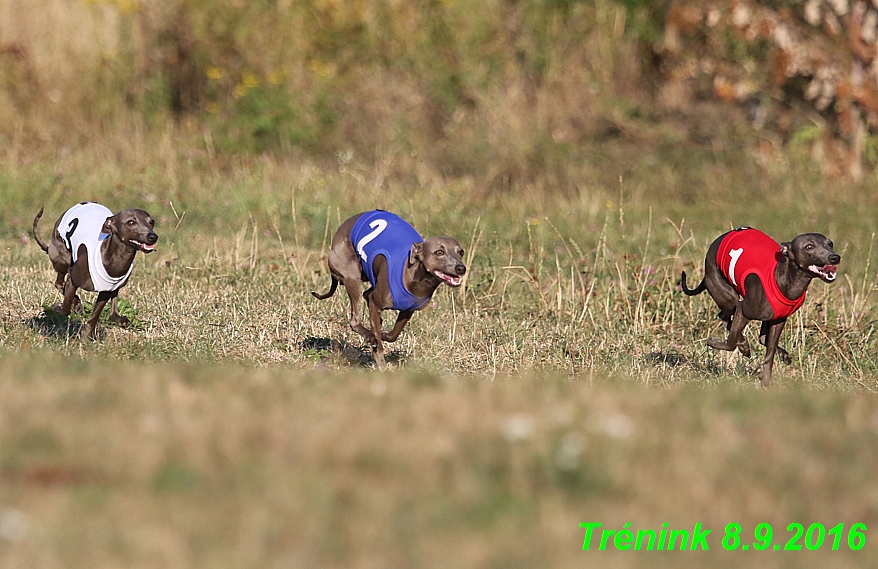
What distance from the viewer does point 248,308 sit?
981 centimetres

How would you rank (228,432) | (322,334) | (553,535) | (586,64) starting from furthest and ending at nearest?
(586,64) → (322,334) → (228,432) → (553,535)

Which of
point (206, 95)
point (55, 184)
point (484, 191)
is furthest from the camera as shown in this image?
point (206, 95)

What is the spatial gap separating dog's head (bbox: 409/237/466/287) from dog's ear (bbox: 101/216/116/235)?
6.72ft

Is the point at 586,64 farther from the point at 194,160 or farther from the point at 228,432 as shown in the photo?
the point at 228,432

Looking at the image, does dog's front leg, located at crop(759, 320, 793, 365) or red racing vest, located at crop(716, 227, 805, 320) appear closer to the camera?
red racing vest, located at crop(716, 227, 805, 320)

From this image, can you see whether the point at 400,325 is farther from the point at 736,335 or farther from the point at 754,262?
the point at 754,262

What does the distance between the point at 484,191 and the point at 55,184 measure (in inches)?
214

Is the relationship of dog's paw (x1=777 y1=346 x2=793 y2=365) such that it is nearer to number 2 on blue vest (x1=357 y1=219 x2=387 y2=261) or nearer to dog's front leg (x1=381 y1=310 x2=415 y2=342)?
dog's front leg (x1=381 y1=310 x2=415 y2=342)

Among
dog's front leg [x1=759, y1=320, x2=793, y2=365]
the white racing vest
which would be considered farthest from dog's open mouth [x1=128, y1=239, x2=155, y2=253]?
dog's front leg [x1=759, y1=320, x2=793, y2=365]

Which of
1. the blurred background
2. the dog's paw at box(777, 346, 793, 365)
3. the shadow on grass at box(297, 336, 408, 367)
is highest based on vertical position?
the blurred background

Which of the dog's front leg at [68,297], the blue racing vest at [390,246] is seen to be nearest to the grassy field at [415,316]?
the dog's front leg at [68,297]

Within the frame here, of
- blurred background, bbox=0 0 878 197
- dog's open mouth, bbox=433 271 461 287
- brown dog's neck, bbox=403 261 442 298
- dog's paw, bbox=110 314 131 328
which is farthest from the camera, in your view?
blurred background, bbox=0 0 878 197

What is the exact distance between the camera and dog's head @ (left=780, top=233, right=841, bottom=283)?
7836 millimetres

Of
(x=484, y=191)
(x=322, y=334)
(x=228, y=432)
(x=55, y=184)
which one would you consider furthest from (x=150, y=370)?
(x=484, y=191)
